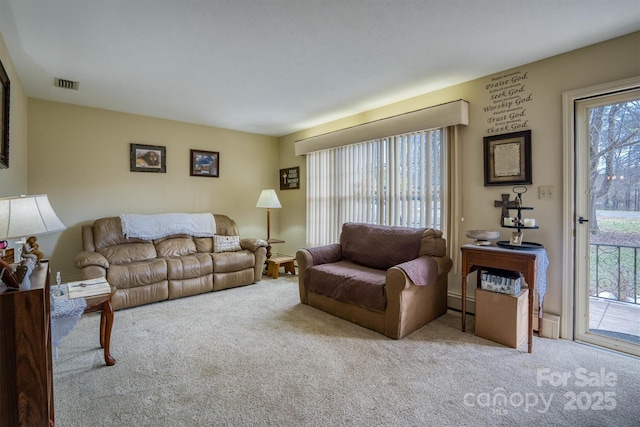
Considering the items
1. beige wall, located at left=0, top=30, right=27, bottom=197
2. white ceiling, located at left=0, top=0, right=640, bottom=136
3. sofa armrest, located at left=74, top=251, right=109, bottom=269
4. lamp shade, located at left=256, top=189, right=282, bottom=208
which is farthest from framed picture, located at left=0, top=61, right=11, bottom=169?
lamp shade, located at left=256, top=189, right=282, bottom=208

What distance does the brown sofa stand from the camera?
324 centimetres

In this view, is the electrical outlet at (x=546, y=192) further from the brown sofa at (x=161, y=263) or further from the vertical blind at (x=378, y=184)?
the brown sofa at (x=161, y=263)

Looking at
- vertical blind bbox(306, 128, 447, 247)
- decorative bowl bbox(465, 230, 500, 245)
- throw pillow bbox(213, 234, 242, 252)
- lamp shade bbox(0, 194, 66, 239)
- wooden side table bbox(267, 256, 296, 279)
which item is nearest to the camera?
lamp shade bbox(0, 194, 66, 239)

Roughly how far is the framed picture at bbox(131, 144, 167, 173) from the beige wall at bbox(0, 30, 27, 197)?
112 centimetres

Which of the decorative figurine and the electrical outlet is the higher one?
the electrical outlet

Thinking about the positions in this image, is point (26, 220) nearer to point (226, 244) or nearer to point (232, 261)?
point (232, 261)

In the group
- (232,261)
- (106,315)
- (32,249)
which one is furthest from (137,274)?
(32,249)

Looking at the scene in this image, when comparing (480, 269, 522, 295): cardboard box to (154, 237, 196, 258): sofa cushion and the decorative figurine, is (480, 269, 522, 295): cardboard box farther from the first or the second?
(154, 237, 196, 258): sofa cushion

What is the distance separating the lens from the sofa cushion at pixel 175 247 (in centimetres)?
401

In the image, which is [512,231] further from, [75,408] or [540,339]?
[75,408]

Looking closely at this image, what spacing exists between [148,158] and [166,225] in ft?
3.48

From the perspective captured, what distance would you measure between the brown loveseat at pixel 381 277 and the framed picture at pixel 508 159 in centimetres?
78

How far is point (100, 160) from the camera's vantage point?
402 cm

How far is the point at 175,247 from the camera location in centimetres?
411
